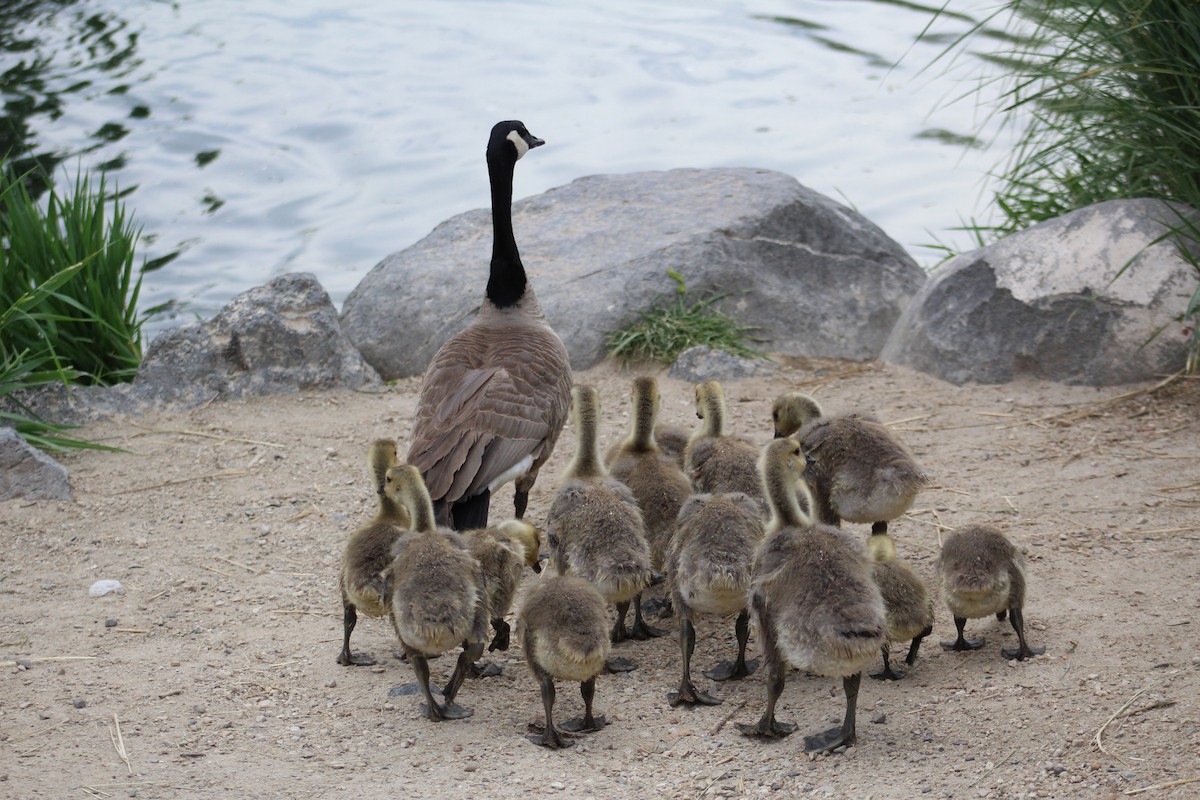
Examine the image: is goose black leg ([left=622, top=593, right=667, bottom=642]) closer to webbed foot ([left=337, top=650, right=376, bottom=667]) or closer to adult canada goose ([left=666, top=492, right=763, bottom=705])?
adult canada goose ([left=666, top=492, right=763, bottom=705])

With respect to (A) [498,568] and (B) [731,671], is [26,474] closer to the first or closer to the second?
(A) [498,568]

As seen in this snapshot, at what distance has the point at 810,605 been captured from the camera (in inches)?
193

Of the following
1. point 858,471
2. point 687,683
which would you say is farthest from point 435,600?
point 858,471

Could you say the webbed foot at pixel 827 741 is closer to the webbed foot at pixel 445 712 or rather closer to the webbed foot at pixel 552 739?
the webbed foot at pixel 552 739

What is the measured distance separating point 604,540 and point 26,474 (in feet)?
13.0

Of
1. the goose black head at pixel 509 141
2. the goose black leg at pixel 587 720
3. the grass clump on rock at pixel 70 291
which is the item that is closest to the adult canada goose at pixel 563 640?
the goose black leg at pixel 587 720

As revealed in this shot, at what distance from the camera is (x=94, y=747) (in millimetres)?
5211

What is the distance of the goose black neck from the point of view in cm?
816

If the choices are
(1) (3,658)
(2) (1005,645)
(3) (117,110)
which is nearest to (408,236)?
(3) (117,110)

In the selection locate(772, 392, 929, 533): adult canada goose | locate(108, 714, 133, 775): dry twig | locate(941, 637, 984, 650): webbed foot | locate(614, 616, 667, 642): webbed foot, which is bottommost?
locate(108, 714, 133, 775): dry twig

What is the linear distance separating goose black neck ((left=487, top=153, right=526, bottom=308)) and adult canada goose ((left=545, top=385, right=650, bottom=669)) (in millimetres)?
2095

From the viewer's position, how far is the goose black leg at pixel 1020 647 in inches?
218

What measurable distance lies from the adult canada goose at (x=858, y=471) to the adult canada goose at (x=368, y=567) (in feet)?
6.34

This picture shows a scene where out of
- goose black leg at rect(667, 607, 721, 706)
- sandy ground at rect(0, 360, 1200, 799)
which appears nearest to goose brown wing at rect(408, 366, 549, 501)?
sandy ground at rect(0, 360, 1200, 799)
